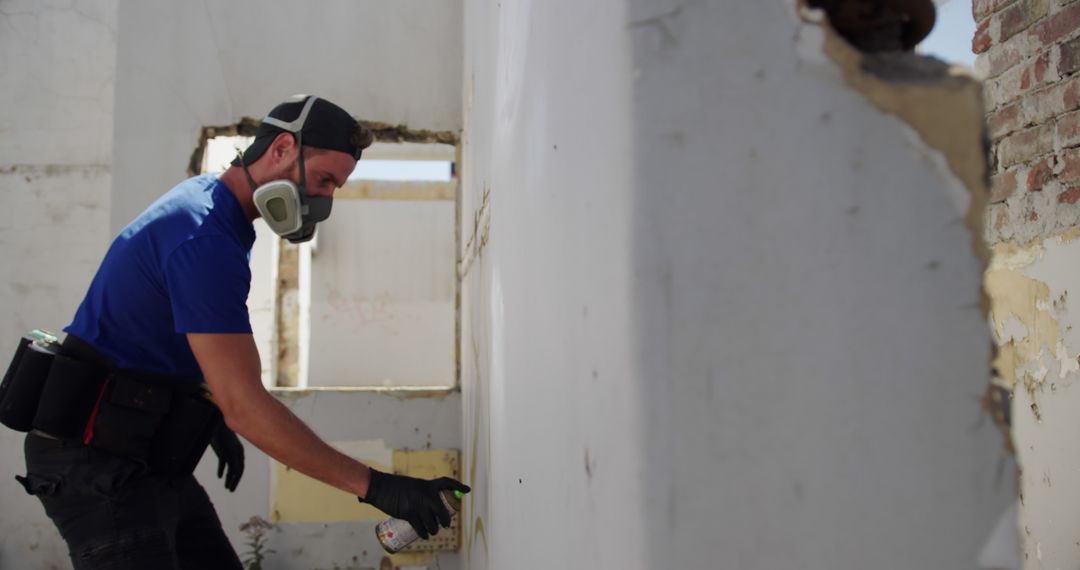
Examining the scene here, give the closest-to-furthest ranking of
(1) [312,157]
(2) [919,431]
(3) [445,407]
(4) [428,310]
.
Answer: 1. (2) [919,431]
2. (1) [312,157]
3. (3) [445,407]
4. (4) [428,310]

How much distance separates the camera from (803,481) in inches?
26.0

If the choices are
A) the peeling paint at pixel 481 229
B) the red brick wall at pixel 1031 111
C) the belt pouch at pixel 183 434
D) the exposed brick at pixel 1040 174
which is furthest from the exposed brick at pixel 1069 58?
the belt pouch at pixel 183 434

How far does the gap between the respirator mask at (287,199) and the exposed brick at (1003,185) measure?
181cm

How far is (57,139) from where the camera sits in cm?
324

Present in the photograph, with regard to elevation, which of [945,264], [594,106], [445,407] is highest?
[594,106]

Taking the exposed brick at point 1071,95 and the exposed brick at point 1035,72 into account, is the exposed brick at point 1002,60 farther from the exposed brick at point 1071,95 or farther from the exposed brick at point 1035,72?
the exposed brick at point 1071,95

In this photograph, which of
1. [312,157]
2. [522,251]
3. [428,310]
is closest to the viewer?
[522,251]

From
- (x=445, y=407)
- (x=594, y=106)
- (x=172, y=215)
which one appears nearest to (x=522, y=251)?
(x=594, y=106)

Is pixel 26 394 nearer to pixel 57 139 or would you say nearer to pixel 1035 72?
pixel 57 139

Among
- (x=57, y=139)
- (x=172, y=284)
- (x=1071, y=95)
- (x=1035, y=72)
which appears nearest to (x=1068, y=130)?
(x=1071, y=95)

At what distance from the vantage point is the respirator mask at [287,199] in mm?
1770

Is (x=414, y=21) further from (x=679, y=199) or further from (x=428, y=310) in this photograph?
(x=428, y=310)

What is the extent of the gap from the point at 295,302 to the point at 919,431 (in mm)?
8296

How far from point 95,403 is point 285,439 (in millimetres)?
425
